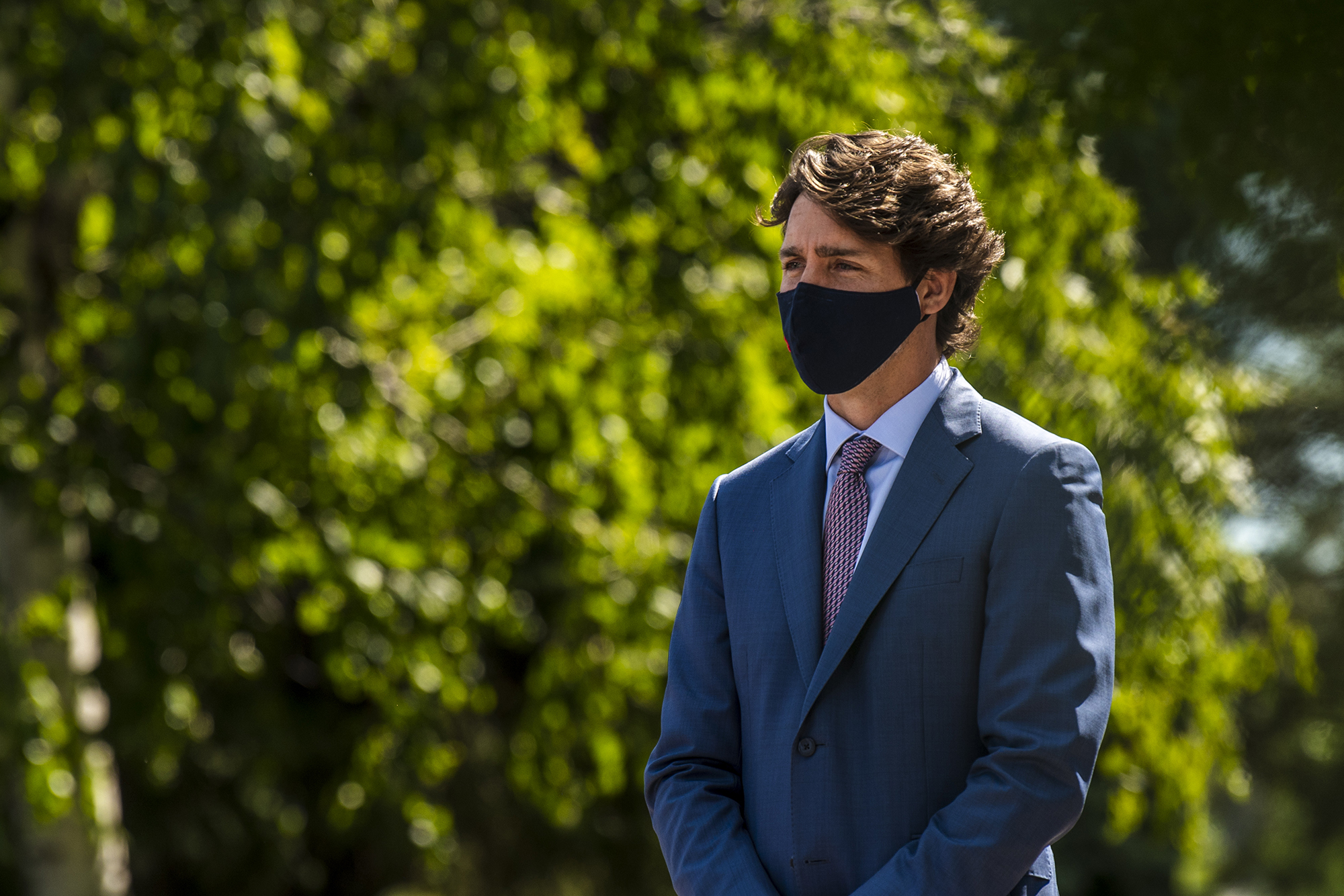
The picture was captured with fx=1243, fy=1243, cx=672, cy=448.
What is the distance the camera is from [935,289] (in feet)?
5.30

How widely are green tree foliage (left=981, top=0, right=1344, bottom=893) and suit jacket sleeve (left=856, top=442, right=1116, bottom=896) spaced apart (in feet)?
3.04

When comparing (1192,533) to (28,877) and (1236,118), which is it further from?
(28,877)

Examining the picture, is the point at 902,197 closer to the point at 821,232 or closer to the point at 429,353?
the point at 821,232

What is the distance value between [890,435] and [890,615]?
24 centimetres

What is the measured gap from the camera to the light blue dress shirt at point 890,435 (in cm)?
160

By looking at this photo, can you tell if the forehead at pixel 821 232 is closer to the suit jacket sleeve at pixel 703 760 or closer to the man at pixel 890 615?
the man at pixel 890 615

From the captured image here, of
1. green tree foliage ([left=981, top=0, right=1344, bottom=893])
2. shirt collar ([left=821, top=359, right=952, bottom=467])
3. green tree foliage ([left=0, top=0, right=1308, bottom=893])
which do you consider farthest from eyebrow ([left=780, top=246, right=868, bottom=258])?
green tree foliage ([left=0, top=0, right=1308, bottom=893])

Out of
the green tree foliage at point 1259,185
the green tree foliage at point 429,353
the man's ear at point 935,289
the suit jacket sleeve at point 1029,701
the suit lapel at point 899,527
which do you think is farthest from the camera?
the green tree foliage at point 429,353

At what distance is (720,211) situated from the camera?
5000 mm

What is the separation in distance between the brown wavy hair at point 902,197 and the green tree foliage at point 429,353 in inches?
86.2

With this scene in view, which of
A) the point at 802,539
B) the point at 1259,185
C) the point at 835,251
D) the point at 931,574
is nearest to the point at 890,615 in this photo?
the point at 931,574

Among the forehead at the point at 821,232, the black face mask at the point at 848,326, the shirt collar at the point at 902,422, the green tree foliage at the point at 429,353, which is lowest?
the green tree foliage at the point at 429,353

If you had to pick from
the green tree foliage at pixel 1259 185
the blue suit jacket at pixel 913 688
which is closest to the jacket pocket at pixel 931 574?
the blue suit jacket at pixel 913 688

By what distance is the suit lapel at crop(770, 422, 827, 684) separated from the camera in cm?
157
